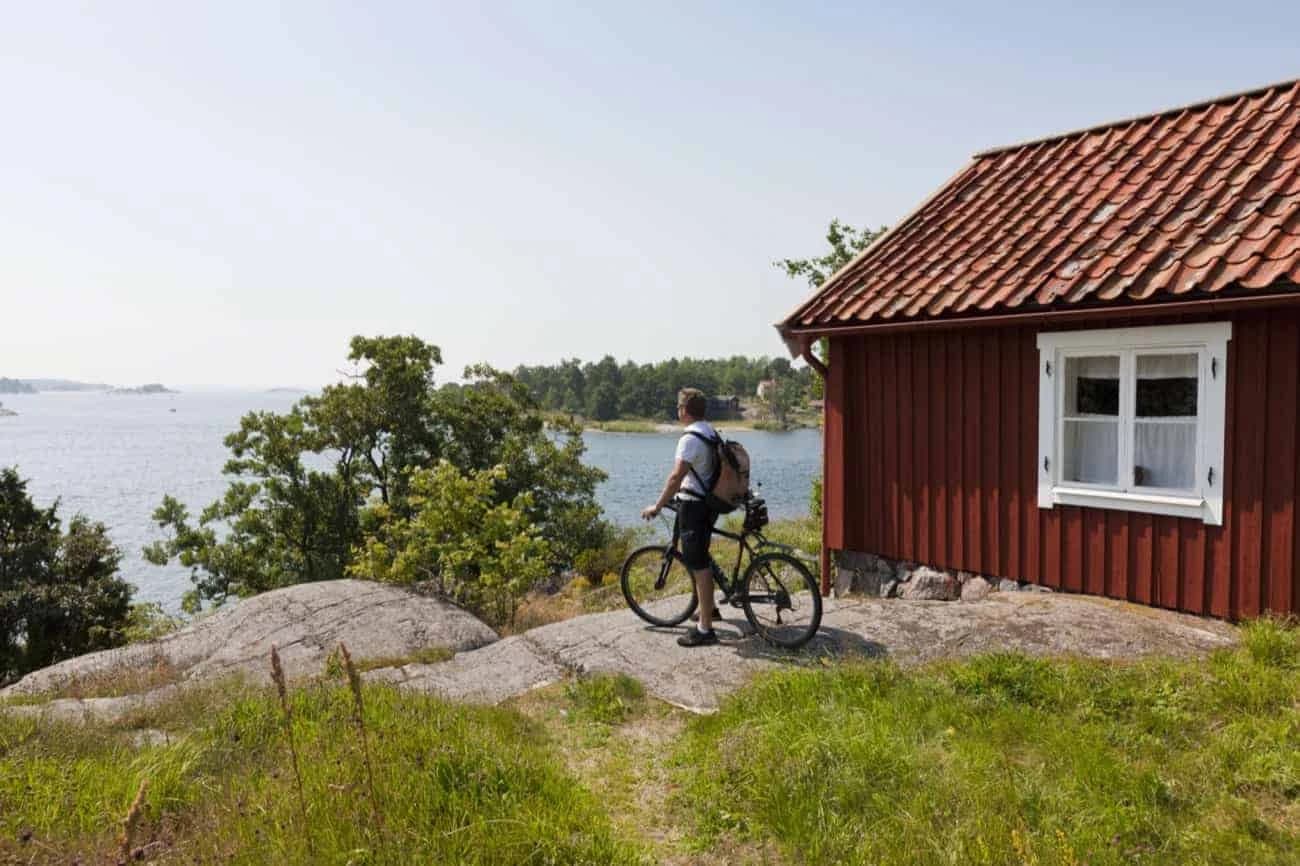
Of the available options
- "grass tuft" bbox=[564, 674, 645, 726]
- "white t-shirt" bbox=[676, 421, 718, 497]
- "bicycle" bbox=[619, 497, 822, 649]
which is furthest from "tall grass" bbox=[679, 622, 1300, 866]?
"white t-shirt" bbox=[676, 421, 718, 497]

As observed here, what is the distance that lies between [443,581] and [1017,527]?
7354mm

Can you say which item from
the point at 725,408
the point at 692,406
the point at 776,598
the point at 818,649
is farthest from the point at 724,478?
the point at 725,408

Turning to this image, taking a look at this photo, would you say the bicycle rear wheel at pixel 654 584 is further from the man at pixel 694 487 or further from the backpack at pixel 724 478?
the backpack at pixel 724 478

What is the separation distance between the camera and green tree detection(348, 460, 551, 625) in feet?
34.6

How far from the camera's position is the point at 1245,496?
6.53m

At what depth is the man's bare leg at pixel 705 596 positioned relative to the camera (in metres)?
6.59

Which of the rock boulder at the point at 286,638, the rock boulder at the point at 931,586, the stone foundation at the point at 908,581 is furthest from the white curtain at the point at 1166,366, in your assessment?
the rock boulder at the point at 286,638

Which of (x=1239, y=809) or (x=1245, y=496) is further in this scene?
(x=1245, y=496)

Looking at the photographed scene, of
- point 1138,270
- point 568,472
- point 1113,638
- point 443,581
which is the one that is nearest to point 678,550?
point 1113,638

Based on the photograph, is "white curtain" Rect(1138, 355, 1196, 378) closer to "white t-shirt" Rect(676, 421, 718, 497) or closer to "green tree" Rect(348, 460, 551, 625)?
"white t-shirt" Rect(676, 421, 718, 497)

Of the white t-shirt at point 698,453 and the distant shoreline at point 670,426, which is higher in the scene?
the white t-shirt at point 698,453

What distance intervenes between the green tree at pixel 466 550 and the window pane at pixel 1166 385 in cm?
687

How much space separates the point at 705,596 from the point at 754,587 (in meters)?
0.44

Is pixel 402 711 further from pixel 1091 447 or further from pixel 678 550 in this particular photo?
pixel 1091 447
